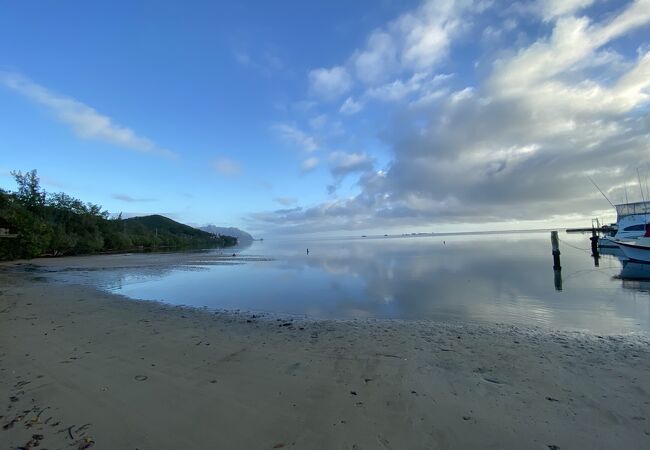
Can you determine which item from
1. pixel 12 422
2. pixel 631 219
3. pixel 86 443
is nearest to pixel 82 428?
pixel 86 443

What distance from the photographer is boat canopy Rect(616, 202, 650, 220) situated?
151 feet

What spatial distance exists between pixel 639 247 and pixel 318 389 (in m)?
37.2

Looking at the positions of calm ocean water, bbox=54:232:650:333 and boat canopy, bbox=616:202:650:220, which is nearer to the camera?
calm ocean water, bbox=54:232:650:333

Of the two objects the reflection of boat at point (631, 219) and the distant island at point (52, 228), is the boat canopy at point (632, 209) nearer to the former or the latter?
the reflection of boat at point (631, 219)

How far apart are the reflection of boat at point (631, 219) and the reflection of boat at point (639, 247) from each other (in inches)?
508

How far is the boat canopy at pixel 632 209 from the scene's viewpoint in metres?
46.0

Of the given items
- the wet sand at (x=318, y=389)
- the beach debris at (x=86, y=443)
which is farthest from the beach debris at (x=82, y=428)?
the beach debris at (x=86, y=443)

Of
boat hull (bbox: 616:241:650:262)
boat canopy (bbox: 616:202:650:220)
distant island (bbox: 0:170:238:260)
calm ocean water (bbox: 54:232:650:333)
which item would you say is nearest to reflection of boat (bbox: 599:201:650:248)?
boat canopy (bbox: 616:202:650:220)

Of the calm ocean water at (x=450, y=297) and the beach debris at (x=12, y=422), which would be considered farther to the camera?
the calm ocean water at (x=450, y=297)

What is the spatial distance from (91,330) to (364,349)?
24.2 ft

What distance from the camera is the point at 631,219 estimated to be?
46312 mm

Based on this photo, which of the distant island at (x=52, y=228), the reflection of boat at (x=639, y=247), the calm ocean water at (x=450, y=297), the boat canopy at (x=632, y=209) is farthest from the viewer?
the boat canopy at (x=632, y=209)

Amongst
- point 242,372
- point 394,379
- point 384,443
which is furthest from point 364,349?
point 384,443

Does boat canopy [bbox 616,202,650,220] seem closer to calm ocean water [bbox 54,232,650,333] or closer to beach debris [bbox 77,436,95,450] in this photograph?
calm ocean water [bbox 54,232,650,333]
